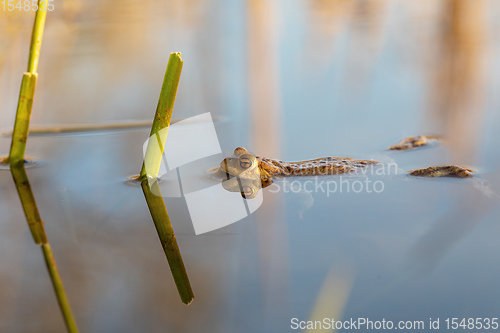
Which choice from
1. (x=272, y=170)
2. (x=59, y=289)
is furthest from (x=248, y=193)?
(x=59, y=289)

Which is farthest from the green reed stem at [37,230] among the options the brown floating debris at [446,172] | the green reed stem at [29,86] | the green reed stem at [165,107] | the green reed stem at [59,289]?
the brown floating debris at [446,172]

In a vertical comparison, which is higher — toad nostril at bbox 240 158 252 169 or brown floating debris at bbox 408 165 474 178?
toad nostril at bbox 240 158 252 169

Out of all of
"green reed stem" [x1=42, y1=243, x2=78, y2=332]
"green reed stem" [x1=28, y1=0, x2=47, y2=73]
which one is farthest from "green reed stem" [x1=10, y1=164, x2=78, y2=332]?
"green reed stem" [x1=28, y1=0, x2=47, y2=73]

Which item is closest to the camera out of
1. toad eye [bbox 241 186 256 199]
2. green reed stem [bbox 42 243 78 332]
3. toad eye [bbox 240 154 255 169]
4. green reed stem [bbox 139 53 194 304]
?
green reed stem [bbox 42 243 78 332]

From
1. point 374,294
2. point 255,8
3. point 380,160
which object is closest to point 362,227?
point 374,294

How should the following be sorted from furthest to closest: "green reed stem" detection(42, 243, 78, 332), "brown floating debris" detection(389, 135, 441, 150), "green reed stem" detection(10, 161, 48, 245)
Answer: "brown floating debris" detection(389, 135, 441, 150) < "green reed stem" detection(10, 161, 48, 245) < "green reed stem" detection(42, 243, 78, 332)

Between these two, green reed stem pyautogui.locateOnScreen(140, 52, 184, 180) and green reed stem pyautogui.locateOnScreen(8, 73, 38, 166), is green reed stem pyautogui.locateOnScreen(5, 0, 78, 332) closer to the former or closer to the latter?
green reed stem pyautogui.locateOnScreen(8, 73, 38, 166)

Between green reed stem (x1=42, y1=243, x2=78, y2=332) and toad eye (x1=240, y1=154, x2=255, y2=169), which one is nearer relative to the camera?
green reed stem (x1=42, y1=243, x2=78, y2=332)

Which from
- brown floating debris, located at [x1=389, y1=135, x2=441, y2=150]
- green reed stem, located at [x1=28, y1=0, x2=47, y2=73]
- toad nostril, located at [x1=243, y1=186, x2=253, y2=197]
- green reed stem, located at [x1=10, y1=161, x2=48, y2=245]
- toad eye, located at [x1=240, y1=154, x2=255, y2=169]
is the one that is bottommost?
brown floating debris, located at [x1=389, y1=135, x2=441, y2=150]
